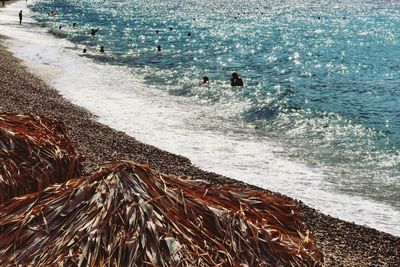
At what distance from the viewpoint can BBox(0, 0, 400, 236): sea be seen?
15883mm

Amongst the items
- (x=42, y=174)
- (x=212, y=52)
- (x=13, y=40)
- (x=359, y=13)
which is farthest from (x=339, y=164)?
(x=359, y=13)

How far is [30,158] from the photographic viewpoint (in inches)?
239

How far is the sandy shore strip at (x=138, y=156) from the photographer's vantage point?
10.4m

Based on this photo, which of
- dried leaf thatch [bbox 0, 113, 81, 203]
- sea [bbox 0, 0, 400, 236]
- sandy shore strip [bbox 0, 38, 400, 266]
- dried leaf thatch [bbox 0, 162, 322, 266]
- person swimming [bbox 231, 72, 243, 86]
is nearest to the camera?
dried leaf thatch [bbox 0, 162, 322, 266]

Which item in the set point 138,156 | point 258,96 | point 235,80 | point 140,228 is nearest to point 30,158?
point 140,228

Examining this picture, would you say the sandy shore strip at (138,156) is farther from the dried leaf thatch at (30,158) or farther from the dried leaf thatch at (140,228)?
the dried leaf thatch at (140,228)

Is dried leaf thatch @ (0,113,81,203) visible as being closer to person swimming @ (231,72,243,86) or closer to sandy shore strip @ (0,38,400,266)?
sandy shore strip @ (0,38,400,266)

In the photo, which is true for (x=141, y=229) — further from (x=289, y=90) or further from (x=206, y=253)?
(x=289, y=90)

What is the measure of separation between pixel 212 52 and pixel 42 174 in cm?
4184

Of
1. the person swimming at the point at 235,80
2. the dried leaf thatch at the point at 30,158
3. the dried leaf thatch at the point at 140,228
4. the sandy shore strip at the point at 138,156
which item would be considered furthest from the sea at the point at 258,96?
the dried leaf thatch at the point at 140,228

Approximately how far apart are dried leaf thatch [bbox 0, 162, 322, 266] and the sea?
918cm

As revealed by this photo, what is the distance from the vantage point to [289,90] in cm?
3133


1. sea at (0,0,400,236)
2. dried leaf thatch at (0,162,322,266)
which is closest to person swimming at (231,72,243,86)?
sea at (0,0,400,236)

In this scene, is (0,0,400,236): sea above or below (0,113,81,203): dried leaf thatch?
below
